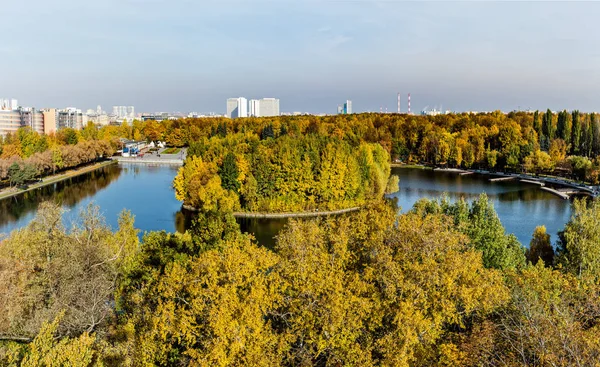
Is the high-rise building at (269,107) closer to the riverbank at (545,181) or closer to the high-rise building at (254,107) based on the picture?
the high-rise building at (254,107)

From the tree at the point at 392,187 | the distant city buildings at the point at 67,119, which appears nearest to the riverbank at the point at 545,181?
the tree at the point at 392,187

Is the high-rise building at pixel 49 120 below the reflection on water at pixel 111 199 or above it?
above

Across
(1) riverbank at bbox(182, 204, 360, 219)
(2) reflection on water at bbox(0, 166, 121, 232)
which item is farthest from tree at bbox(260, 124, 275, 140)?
(1) riverbank at bbox(182, 204, 360, 219)

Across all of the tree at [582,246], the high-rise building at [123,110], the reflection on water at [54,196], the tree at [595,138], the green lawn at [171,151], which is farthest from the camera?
the high-rise building at [123,110]

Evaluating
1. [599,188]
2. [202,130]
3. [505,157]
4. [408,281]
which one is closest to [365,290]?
[408,281]

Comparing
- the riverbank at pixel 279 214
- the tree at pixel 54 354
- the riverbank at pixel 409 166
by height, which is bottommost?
the riverbank at pixel 279 214

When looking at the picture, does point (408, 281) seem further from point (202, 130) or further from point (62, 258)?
point (202, 130)
